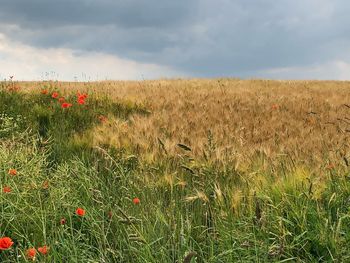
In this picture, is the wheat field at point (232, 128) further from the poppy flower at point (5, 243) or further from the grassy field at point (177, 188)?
the poppy flower at point (5, 243)

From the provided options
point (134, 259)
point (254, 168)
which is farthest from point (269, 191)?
point (134, 259)

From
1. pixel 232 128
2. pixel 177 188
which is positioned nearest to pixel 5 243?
pixel 177 188

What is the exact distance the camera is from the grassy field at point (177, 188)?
3154mm

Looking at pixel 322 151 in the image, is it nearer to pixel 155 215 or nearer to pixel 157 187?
pixel 157 187

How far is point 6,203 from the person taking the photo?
159 inches

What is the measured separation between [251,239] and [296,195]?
0.69m

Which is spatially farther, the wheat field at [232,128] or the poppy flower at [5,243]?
the wheat field at [232,128]

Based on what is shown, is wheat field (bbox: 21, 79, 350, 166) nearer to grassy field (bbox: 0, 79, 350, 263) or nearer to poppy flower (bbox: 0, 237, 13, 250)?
grassy field (bbox: 0, 79, 350, 263)

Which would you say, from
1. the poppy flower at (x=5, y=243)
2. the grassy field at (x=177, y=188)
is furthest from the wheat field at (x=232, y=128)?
the poppy flower at (x=5, y=243)

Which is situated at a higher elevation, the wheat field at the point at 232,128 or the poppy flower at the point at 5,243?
the wheat field at the point at 232,128

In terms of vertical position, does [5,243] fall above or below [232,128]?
below

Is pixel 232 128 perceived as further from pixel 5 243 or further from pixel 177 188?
pixel 5 243

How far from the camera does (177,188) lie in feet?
13.5

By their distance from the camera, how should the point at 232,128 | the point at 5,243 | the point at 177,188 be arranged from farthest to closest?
the point at 232,128
the point at 177,188
the point at 5,243
